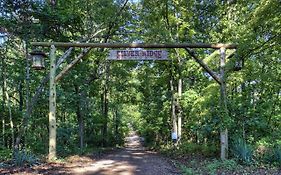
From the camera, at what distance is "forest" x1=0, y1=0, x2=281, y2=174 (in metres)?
9.48

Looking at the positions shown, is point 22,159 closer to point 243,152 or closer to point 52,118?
point 52,118

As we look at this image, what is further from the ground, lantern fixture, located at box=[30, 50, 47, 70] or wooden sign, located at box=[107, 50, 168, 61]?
wooden sign, located at box=[107, 50, 168, 61]

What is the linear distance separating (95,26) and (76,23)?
211 centimetres

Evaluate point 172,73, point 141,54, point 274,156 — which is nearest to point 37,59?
point 141,54

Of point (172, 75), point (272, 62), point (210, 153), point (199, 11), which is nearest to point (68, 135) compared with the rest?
point (172, 75)

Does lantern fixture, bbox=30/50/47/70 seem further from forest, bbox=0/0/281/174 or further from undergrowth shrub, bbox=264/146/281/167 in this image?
Answer: undergrowth shrub, bbox=264/146/281/167

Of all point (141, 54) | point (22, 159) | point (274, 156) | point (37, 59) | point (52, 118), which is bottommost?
point (274, 156)

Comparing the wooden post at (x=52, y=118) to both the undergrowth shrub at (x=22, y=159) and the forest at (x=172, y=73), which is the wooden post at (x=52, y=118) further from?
the undergrowth shrub at (x=22, y=159)

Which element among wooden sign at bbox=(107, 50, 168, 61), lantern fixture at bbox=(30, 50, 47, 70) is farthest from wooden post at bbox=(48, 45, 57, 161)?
wooden sign at bbox=(107, 50, 168, 61)

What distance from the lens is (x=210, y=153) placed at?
10.6 metres

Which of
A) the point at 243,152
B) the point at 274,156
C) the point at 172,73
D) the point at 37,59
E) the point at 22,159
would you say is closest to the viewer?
the point at 22,159

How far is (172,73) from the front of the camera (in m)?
16.2

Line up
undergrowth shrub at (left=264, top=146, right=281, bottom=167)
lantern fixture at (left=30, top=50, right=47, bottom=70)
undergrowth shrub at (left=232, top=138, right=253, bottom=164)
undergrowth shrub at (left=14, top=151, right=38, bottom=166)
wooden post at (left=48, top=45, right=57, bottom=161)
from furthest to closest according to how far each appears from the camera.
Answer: wooden post at (left=48, top=45, right=57, bottom=161)
lantern fixture at (left=30, top=50, right=47, bottom=70)
undergrowth shrub at (left=232, top=138, right=253, bottom=164)
undergrowth shrub at (left=264, top=146, right=281, bottom=167)
undergrowth shrub at (left=14, top=151, right=38, bottom=166)

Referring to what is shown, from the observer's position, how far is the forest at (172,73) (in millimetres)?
9484
